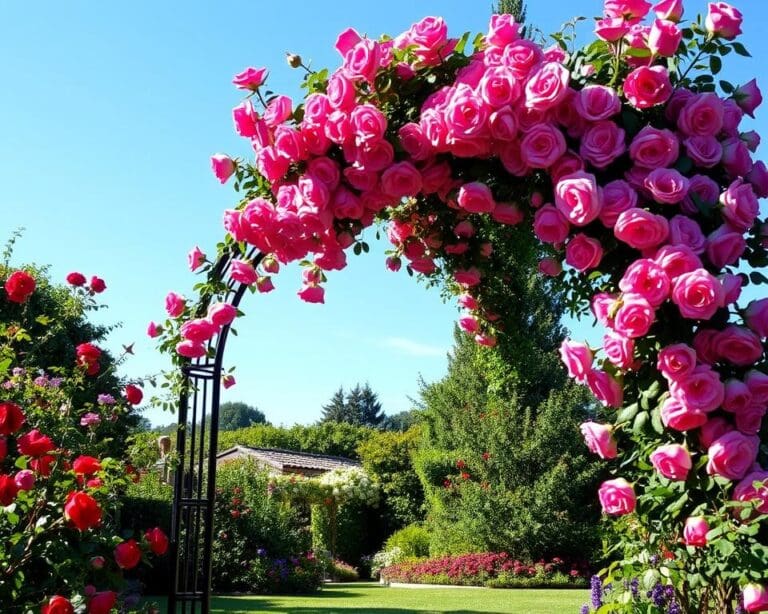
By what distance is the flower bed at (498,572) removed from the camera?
13.7m

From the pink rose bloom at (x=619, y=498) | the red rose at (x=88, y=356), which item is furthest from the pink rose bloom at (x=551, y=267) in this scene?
the red rose at (x=88, y=356)

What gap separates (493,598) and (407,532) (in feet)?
23.2

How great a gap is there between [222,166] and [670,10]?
180cm

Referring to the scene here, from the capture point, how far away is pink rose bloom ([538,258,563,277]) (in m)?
3.36

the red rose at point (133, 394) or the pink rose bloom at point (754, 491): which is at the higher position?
the red rose at point (133, 394)

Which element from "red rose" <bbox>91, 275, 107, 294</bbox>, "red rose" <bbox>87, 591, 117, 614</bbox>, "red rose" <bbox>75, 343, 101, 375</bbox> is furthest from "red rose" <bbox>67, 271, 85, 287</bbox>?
"red rose" <bbox>87, 591, 117, 614</bbox>

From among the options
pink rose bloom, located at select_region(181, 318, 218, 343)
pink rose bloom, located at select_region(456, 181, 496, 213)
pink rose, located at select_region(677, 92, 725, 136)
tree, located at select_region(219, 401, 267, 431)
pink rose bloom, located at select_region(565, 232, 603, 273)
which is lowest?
pink rose bloom, located at select_region(181, 318, 218, 343)

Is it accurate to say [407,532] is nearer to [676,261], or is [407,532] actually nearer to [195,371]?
[195,371]

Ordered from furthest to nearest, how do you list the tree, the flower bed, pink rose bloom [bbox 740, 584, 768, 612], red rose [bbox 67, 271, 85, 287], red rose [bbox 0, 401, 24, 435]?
the tree < the flower bed < red rose [bbox 67, 271, 85, 287] < red rose [bbox 0, 401, 24, 435] < pink rose bloom [bbox 740, 584, 768, 612]

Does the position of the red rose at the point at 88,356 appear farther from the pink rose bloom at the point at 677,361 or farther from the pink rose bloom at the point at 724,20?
the pink rose bloom at the point at 724,20

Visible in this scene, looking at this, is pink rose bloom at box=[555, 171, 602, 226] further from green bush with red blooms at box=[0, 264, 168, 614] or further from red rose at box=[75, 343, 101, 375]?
red rose at box=[75, 343, 101, 375]

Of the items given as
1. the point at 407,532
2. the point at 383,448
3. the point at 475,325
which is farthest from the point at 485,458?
the point at 475,325

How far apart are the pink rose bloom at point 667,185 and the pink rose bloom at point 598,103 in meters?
0.26

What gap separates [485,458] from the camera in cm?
1533
